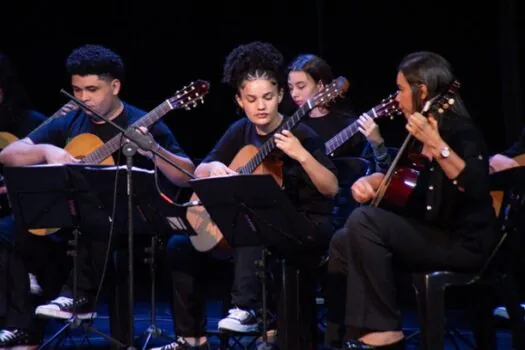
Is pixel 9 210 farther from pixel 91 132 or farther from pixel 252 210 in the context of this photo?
pixel 252 210

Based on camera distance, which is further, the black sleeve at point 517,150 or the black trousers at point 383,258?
the black sleeve at point 517,150

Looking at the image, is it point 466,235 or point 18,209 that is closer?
point 466,235

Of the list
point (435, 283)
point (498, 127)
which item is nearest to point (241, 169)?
point (435, 283)

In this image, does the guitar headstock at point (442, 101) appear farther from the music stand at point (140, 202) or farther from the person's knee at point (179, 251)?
the person's knee at point (179, 251)

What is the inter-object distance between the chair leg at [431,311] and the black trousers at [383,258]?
0.36 ft

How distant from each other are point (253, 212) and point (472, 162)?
1.01 m

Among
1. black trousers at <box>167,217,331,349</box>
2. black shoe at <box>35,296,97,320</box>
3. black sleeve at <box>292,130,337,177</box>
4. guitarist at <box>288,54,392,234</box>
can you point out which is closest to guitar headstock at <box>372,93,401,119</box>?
guitarist at <box>288,54,392,234</box>

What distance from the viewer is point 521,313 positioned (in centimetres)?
432

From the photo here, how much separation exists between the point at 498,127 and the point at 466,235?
209 cm

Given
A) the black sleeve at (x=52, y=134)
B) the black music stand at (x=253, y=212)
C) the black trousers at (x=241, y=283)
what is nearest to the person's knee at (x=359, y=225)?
the black music stand at (x=253, y=212)

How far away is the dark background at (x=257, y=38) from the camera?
6.17 m

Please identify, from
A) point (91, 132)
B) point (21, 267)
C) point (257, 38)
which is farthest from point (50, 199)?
point (257, 38)

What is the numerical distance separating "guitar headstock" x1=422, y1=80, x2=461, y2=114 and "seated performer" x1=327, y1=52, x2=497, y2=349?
0.04 metres

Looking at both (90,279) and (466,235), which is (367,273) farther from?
(90,279)
